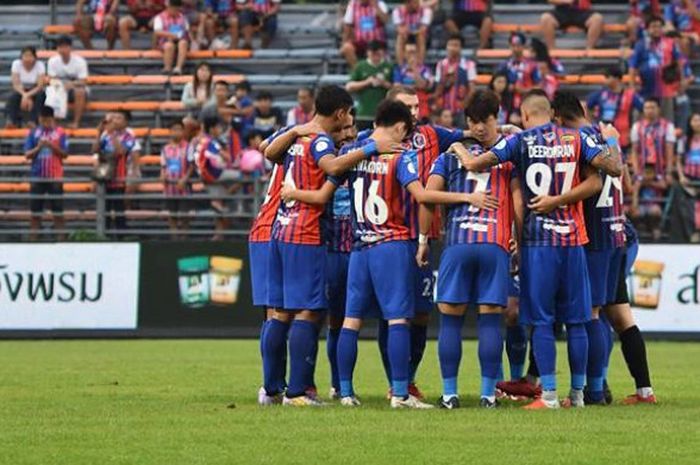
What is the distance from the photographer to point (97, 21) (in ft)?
104

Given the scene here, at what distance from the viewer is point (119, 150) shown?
26109mm

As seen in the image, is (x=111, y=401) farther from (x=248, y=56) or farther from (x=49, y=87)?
(x=248, y=56)

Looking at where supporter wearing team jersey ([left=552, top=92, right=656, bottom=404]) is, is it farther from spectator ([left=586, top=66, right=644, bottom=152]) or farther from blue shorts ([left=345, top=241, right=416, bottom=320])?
spectator ([left=586, top=66, right=644, bottom=152])

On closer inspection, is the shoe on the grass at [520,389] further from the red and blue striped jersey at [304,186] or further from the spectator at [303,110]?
the spectator at [303,110]

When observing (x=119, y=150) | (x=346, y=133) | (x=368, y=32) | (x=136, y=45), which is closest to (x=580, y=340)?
(x=346, y=133)

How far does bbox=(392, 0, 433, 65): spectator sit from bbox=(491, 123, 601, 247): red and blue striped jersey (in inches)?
624

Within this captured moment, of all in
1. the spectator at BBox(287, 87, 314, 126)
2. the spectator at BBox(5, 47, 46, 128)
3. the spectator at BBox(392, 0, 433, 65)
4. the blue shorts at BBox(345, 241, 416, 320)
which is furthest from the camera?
the spectator at BBox(392, 0, 433, 65)

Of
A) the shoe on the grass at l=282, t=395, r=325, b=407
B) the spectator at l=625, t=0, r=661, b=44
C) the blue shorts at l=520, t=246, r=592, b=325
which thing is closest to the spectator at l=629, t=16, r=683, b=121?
the spectator at l=625, t=0, r=661, b=44

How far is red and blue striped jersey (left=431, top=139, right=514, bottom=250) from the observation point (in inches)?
500

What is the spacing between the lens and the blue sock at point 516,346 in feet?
46.2

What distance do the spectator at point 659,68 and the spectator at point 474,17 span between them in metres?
3.31

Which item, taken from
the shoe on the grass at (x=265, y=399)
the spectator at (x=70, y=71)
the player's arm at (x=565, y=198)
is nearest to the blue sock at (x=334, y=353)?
the shoe on the grass at (x=265, y=399)

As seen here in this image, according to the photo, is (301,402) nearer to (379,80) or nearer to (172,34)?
(379,80)

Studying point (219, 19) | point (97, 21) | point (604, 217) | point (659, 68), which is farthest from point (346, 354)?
point (97, 21)
